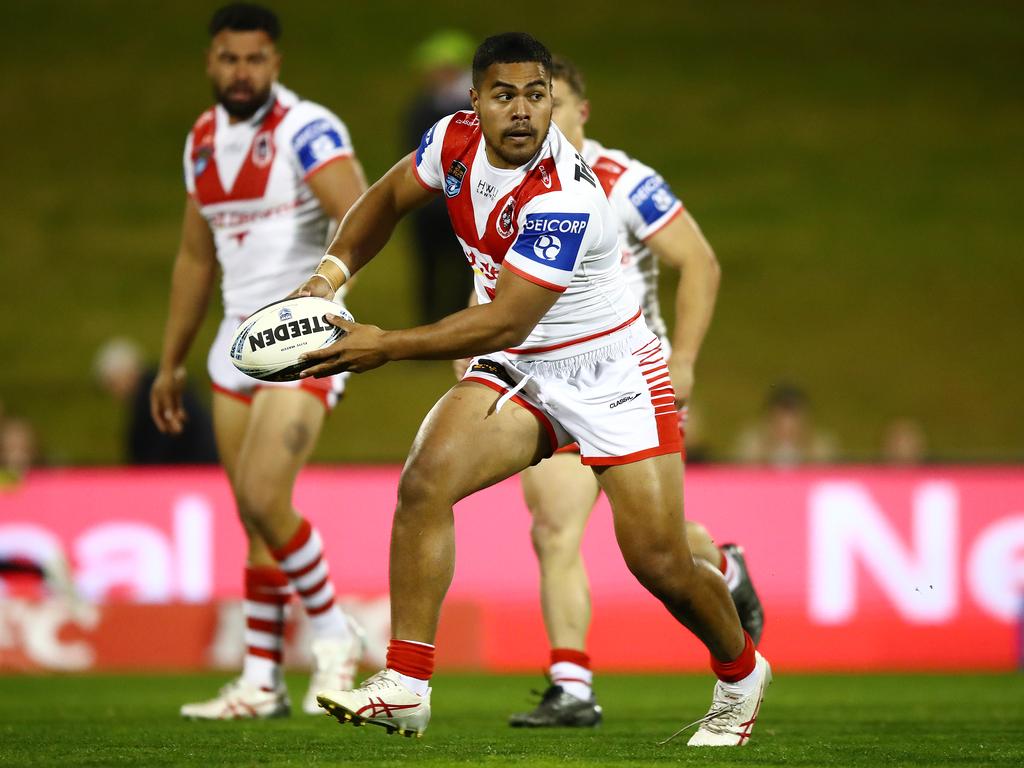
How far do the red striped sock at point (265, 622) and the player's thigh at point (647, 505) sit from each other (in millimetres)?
2138

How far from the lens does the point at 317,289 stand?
5.30 meters

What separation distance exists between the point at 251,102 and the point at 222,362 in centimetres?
107

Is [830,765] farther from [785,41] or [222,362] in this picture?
[785,41]

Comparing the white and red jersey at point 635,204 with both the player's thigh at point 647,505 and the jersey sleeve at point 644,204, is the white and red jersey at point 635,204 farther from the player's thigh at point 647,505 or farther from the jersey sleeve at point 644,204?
the player's thigh at point 647,505

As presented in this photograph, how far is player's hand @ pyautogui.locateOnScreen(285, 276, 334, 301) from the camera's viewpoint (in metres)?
5.25

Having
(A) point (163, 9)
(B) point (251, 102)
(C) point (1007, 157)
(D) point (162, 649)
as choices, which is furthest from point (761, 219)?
(B) point (251, 102)

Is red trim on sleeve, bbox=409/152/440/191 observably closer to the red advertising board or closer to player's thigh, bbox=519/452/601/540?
player's thigh, bbox=519/452/601/540

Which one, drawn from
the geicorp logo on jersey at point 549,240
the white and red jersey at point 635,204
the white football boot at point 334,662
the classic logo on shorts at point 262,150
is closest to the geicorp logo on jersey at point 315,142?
the classic logo on shorts at point 262,150

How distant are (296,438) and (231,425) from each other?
0.37 m

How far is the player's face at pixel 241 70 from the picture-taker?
6.93m

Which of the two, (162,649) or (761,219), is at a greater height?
(761,219)

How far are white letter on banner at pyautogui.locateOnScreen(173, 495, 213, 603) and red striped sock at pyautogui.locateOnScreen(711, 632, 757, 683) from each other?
220 inches

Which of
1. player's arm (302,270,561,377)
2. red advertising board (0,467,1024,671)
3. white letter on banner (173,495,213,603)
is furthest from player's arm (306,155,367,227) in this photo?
white letter on banner (173,495,213,603)

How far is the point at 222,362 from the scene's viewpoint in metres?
6.99
